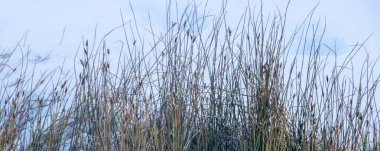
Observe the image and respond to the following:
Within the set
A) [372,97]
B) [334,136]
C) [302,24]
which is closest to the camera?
[334,136]

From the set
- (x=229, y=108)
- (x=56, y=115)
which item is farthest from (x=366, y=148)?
(x=56, y=115)

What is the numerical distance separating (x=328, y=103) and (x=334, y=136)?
21 centimetres

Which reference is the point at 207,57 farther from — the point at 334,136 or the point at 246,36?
the point at 334,136

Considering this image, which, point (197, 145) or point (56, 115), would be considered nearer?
point (197, 145)

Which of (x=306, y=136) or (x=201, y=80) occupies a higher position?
(x=201, y=80)

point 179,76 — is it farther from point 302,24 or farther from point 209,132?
point 302,24

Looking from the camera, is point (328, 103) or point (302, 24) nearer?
point (328, 103)

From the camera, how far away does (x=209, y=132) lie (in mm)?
2906

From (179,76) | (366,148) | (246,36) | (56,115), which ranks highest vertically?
(246,36)

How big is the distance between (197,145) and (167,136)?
18cm

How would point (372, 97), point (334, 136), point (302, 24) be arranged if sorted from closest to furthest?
point (334, 136) < point (372, 97) < point (302, 24)

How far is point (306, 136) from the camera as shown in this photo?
9.16 feet

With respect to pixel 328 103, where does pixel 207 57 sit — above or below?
above

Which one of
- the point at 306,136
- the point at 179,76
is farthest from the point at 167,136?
the point at 306,136
